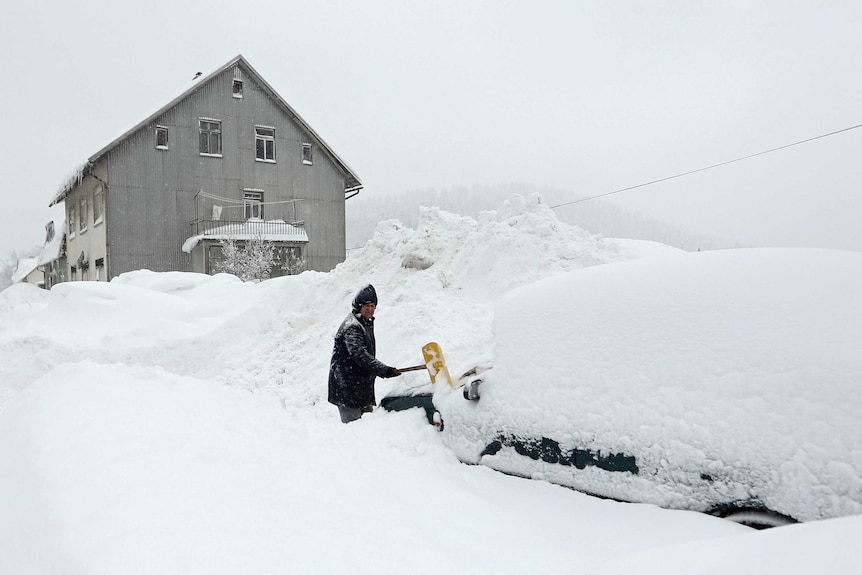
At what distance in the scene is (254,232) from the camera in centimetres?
2142

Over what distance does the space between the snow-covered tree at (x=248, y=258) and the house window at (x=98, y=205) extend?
5461mm

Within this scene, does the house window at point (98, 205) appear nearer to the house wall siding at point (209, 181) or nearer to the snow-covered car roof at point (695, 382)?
the house wall siding at point (209, 181)

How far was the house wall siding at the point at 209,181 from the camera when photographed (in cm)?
2134

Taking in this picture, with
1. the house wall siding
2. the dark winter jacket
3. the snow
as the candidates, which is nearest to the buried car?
the snow

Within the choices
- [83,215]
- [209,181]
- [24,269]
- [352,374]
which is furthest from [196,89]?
[24,269]

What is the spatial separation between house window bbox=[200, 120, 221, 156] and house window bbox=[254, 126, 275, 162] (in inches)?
60.2

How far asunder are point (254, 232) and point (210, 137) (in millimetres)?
5023

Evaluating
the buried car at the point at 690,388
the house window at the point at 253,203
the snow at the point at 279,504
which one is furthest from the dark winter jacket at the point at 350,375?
the house window at the point at 253,203

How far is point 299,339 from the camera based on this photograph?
31.1ft

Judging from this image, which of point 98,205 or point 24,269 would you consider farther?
point 24,269

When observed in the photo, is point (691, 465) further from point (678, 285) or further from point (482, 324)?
point (482, 324)

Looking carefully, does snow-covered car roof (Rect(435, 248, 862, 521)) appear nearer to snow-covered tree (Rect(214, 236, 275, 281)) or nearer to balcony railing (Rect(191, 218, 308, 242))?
snow-covered tree (Rect(214, 236, 275, 281))

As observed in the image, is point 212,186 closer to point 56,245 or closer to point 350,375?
point 56,245

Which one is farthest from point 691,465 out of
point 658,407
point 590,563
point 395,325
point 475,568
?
point 395,325
